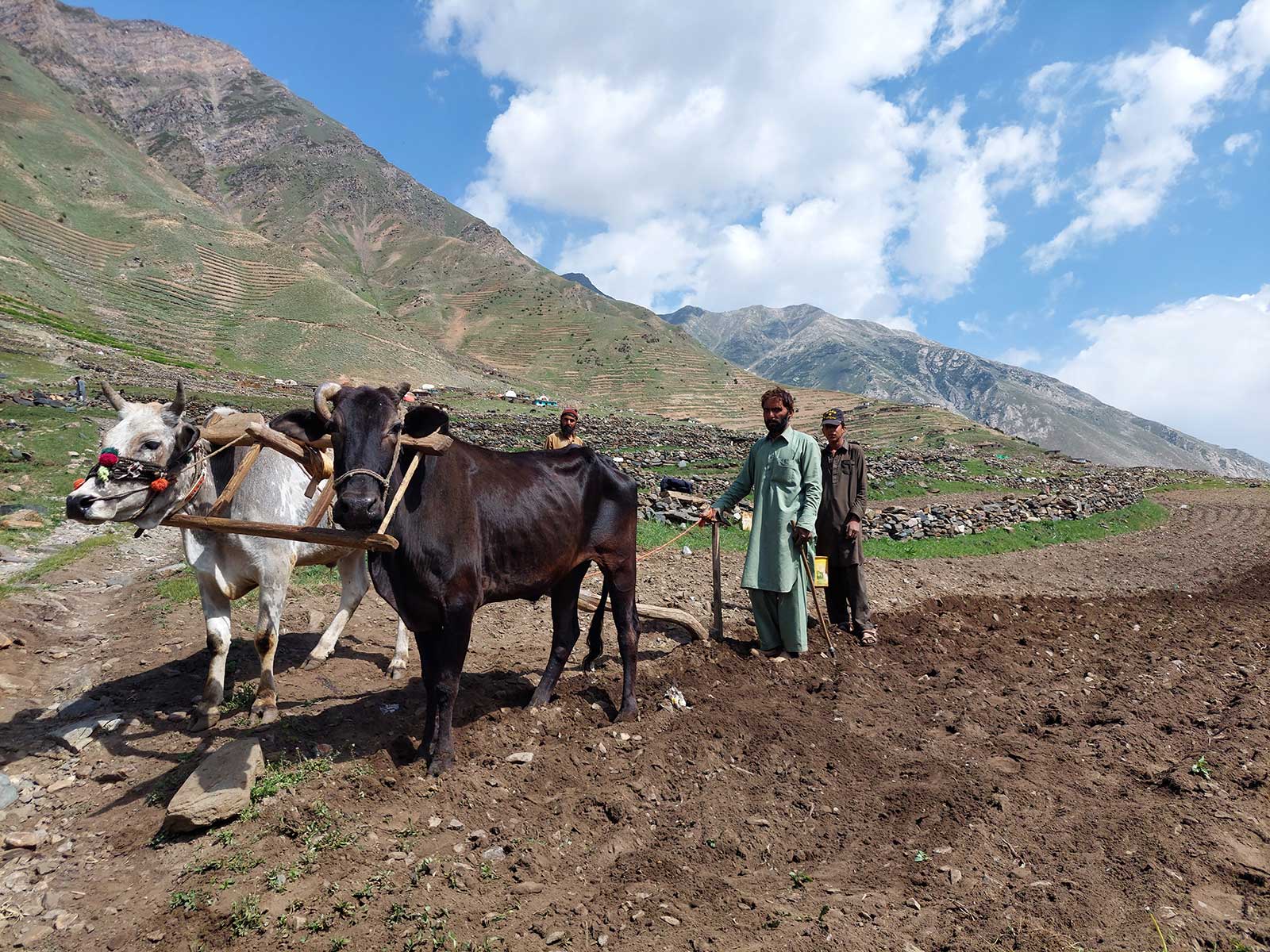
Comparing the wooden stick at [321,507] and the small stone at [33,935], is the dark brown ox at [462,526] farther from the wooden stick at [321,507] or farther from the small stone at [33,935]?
the small stone at [33,935]

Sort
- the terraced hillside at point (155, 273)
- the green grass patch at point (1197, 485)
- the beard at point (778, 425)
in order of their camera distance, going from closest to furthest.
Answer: the beard at point (778, 425) → the green grass patch at point (1197, 485) → the terraced hillside at point (155, 273)

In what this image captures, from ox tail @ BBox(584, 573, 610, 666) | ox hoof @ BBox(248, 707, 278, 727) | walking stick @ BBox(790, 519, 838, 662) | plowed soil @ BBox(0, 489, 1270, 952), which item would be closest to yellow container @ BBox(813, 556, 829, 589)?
walking stick @ BBox(790, 519, 838, 662)

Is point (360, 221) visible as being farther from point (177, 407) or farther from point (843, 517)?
point (843, 517)

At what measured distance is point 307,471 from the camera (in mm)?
4930

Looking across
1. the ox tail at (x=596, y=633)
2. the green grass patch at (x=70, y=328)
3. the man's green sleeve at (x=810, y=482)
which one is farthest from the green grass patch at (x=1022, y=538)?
the green grass patch at (x=70, y=328)

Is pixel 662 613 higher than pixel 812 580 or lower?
lower

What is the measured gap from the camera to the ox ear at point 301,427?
177 inches

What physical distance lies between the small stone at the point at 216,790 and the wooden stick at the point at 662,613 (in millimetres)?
2996

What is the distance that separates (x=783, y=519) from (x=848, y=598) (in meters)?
2.05

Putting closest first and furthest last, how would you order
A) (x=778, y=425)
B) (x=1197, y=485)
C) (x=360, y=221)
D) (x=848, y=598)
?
(x=778, y=425) < (x=848, y=598) < (x=1197, y=485) < (x=360, y=221)

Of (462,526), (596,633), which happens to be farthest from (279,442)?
(596,633)

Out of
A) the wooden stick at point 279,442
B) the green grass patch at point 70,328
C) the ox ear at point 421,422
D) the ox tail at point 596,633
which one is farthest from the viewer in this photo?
the green grass patch at point 70,328

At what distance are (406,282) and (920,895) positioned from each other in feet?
481

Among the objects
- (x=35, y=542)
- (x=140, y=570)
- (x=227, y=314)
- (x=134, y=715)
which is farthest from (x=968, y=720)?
(x=227, y=314)
